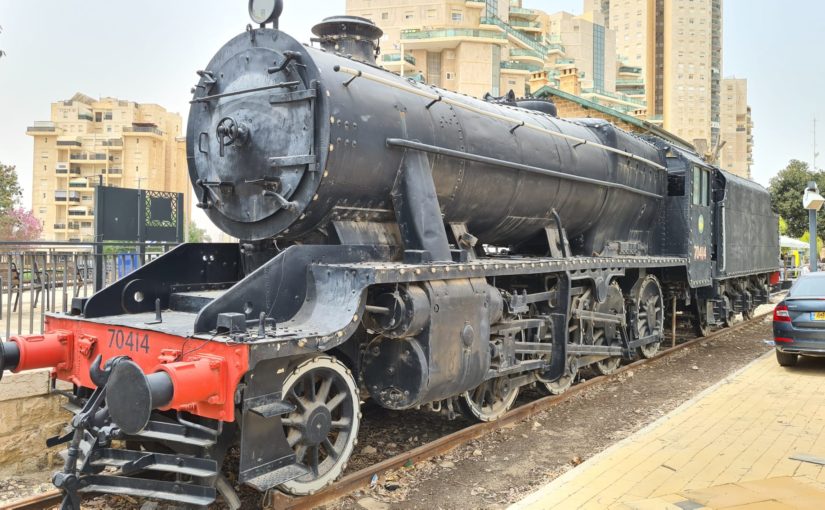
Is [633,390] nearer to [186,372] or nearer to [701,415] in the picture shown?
[701,415]

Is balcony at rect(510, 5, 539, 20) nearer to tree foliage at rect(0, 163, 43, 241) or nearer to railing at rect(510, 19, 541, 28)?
railing at rect(510, 19, 541, 28)

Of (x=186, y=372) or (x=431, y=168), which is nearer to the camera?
(x=186, y=372)

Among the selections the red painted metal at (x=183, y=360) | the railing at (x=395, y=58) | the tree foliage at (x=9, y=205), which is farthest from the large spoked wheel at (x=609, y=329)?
the railing at (x=395, y=58)

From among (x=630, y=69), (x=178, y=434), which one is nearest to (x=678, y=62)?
(x=630, y=69)

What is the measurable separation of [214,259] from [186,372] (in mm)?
2295

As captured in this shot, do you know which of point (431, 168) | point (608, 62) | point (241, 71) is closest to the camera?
point (241, 71)

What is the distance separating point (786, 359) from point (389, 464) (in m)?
6.96

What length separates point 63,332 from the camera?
14.8 feet

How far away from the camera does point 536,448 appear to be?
5.62 meters

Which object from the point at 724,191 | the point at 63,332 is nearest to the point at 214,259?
the point at 63,332

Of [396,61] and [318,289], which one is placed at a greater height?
[396,61]

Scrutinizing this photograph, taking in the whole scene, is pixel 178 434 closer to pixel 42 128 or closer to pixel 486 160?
pixel 486 160

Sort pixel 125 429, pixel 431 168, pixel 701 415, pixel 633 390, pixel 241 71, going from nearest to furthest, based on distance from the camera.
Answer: pixel 125 429 → pixel 241 71 → pixel 431 168 → pixel 701 415 → pixel 633 390

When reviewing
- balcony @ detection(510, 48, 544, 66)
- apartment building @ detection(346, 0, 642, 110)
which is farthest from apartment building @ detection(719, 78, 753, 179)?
balcony @ detection(510, 48, 544, 66)
